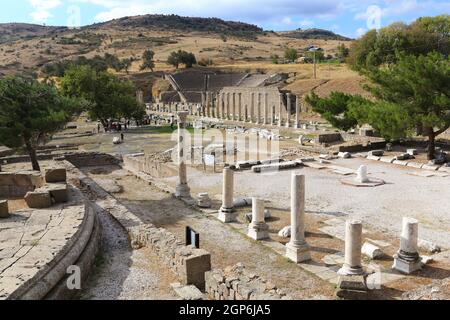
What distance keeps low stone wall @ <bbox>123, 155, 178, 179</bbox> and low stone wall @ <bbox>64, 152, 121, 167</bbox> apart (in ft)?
3.02

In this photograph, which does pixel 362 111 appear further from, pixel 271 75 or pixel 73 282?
pixel 271 75

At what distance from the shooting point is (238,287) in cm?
820

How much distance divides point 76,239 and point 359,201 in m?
10.4

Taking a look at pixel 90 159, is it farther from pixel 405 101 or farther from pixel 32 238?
pixel 405 101

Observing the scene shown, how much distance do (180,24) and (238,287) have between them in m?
181

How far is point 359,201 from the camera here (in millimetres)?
16406

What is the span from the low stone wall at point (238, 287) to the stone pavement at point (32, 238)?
10.8 feet

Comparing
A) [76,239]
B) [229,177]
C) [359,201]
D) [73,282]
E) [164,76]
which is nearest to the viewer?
[73,282]

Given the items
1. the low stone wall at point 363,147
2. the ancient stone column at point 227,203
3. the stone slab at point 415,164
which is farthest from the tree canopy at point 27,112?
the stone slab at point 415,164

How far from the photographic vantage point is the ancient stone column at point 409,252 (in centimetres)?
1036

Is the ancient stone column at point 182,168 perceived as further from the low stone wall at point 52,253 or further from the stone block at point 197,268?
the stone block at point 197,268

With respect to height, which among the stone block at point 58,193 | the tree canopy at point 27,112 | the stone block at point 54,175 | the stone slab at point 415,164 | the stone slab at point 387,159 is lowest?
the stone slab at point 415,164

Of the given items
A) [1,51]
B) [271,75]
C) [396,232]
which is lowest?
[396,232]
